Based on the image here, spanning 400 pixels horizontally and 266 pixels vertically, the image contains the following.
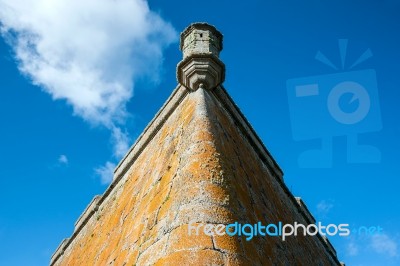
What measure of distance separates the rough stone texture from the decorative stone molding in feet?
0.39

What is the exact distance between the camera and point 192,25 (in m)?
3.56

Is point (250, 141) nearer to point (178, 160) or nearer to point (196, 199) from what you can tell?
point (178, 160)

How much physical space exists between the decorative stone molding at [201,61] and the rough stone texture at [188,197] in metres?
0.12

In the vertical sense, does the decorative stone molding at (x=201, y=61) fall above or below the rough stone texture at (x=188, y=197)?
above

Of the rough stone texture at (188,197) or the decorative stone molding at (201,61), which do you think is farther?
the decorative stone molding at (201,61)

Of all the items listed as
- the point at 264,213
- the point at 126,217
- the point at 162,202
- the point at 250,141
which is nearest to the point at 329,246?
the point at 250,141

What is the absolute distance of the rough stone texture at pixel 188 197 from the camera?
1896 millimetres

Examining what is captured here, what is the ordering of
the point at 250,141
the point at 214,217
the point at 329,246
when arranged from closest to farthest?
1. the point at 214,217
2. the point at 250,141
3. the point at 329,246

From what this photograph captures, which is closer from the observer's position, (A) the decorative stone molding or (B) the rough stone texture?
(B) the rough stone texture

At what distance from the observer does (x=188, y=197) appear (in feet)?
6.73

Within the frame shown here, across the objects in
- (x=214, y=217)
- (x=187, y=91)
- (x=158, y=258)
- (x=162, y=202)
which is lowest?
(x=158, y=258)

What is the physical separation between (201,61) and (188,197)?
1.60 meters

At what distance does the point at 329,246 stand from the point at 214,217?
5121 mm

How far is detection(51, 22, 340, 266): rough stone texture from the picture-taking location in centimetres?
190
